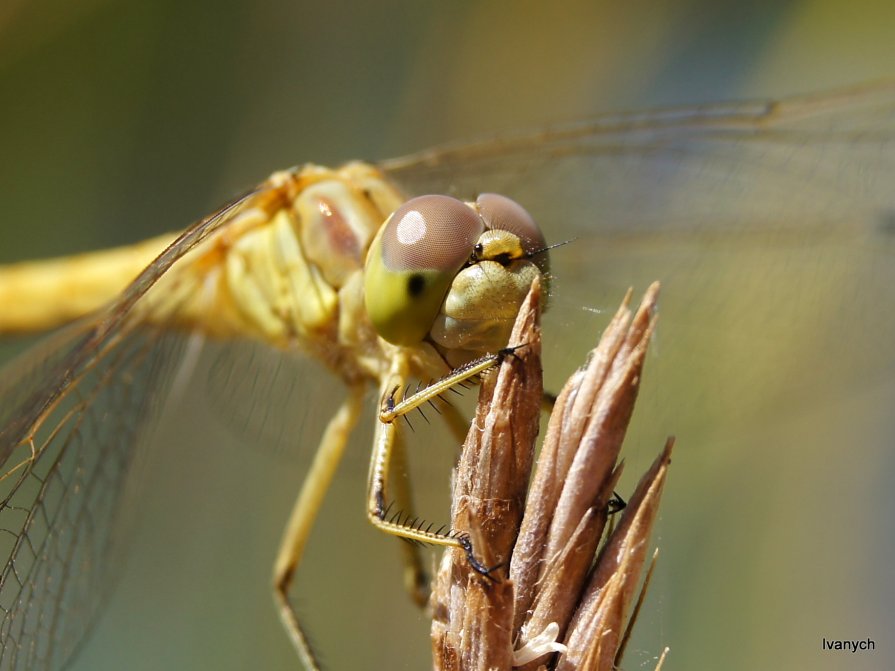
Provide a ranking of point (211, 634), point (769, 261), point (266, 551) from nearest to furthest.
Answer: point (769, 261)
point (211, 634)
point (266, 551)

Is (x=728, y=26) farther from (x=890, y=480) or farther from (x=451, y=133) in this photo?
(x=890, y=480)

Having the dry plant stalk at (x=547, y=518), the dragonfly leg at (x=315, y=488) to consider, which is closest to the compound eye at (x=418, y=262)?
the dry plant stalk at (x=547, y=518)

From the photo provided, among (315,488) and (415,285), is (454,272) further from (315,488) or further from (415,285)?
(315,488)

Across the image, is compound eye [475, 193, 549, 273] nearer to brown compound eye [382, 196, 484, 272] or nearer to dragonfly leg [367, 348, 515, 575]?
brown compound eye [382, 196, 484, 272]

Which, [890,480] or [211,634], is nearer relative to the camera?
[890,480]

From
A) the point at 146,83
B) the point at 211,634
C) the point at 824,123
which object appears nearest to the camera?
the point at 824,123

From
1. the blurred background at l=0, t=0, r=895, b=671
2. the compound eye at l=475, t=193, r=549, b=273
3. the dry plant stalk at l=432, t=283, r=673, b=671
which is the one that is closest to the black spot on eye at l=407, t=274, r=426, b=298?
the compound eye at l=475, t=193, r=549, b=273

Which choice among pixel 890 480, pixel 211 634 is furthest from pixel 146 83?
pixel 890 480

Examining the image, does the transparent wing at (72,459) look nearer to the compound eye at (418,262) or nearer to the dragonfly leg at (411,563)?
the compound eye at (418,262)
